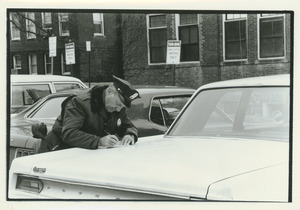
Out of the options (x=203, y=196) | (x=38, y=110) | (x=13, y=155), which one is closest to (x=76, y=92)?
(x=38, y=110)

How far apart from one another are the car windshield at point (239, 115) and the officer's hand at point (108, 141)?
16.2 inches

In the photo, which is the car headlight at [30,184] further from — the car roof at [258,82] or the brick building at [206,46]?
the car roof at [258,82]

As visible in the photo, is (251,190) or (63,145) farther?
(63,145)

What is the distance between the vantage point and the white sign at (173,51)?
2844mm

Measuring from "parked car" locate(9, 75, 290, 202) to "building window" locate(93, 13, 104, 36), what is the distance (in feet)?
2.78

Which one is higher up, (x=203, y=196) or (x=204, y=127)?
(x=204, y=127)

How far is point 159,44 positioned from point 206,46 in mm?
360

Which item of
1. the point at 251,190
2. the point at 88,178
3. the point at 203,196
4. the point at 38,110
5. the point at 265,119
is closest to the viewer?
the point at 203,196

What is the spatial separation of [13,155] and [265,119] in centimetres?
182

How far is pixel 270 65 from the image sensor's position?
2791 mm

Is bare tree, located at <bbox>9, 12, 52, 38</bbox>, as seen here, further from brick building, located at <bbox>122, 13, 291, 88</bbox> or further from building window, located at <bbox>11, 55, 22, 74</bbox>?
brick building, located at <bbox>122, 13, 291, 88</bbox>

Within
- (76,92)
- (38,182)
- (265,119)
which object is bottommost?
(38,182)

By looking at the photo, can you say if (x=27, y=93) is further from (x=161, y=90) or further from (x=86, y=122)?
(x=161, y=90)

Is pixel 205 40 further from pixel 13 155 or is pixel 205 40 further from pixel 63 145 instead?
pixel 13 155
